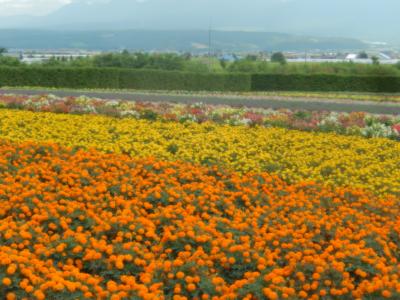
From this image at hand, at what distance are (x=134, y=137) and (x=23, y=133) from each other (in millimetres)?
1783

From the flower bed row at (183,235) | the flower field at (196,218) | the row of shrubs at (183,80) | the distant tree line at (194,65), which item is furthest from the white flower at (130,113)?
the distant tree line at (194,65)

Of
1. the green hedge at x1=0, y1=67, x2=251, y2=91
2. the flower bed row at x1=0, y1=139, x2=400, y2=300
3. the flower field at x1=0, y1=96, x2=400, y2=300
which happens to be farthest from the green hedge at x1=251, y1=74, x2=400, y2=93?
the flower bed row at x1=0, y1=139, x2=400, y2=300

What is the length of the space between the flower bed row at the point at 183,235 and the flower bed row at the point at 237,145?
33.5 inches

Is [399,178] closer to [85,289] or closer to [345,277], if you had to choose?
[345,277]

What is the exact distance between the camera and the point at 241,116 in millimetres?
A: 13438

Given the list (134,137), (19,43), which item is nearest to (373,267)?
(134,137)

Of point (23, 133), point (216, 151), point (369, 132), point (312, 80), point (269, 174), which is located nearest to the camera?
point (269, 174)

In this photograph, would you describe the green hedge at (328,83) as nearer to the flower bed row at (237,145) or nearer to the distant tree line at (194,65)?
the distant tree line at (194,65)

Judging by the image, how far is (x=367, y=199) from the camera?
6.73 meters

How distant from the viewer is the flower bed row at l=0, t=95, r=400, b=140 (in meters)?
12.1

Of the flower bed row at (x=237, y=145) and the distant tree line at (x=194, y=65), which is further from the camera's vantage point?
the distant tree line at (x=194, y=65)

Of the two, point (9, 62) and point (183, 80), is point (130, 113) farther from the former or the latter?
point (9, 62)

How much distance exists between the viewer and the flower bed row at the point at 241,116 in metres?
12.1

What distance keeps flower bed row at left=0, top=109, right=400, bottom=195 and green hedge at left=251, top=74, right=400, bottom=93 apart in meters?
23.5
